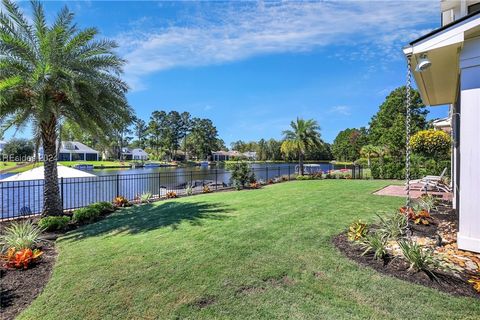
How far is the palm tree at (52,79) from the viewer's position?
6696 millimetres

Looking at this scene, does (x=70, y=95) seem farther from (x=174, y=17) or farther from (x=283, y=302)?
(x=283, y=302)

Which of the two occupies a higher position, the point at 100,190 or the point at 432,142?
the point at 432,142

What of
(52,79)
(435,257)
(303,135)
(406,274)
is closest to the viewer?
(406,274)

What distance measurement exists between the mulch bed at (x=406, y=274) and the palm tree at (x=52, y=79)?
269 inches

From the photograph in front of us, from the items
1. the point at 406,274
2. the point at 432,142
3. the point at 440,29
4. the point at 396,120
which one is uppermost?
the point at 396,120

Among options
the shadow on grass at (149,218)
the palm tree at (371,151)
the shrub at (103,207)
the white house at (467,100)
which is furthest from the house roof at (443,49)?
the palm tree at (371,151)

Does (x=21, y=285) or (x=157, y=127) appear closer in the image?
(x=21, y=285)

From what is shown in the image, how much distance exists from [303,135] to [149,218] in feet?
56.4

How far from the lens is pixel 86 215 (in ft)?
24.6

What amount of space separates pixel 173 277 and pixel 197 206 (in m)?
4.95

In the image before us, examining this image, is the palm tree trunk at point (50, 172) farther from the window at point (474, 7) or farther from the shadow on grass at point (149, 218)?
the window at point (474, 7)

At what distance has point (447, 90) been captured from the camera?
22.3ft

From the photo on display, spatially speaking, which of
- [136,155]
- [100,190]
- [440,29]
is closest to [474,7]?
[440,29]

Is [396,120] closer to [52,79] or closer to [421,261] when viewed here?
[421,261]
